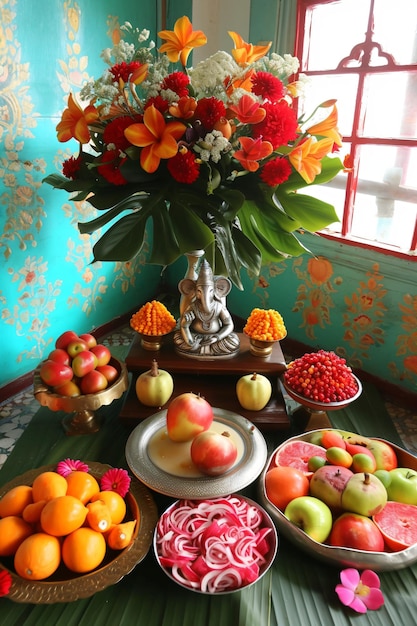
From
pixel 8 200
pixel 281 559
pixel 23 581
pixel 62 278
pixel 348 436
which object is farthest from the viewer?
pixel 62 278

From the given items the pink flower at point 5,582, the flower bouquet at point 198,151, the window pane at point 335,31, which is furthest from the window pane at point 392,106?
the pink flower at point 5,582

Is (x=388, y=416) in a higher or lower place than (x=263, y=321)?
lower

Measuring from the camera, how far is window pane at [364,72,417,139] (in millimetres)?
1535

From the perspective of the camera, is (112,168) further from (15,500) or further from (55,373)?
(15,500)

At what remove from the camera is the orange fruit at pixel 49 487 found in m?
0.94

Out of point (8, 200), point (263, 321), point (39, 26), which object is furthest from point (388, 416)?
point (39, 26)

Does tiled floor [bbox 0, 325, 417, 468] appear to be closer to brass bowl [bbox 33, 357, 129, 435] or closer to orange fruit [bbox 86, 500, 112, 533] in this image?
brass bowl [bbox 33, 357, 129, 435]

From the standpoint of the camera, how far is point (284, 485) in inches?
42.6

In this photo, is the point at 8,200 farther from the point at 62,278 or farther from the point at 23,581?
the point at 23,581

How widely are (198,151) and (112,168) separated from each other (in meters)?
0.22

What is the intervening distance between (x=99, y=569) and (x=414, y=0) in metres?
1.78

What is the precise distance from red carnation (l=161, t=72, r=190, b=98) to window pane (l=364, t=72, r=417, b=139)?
83 cm

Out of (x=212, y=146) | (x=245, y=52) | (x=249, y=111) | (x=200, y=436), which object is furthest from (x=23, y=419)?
(x=245, y=52)

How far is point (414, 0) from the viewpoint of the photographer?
144 cm
